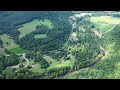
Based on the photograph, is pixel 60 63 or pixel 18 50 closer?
pixel 18 50

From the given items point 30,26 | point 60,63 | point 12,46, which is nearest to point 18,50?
point 12,46

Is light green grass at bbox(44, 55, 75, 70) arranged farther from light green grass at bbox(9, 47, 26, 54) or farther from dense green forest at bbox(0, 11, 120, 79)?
light green grass at bbox(9, 47, 26, 54)

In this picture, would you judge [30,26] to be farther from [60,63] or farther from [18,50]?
[60,63]

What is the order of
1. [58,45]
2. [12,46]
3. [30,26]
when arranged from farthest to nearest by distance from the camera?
[30,26] < [58,45] < [12,46]

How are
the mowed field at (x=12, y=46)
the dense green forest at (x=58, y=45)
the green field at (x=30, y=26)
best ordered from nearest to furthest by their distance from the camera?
the dense green forest at (x=58, y=45)
the mowed field at (x=12, y=46)
the green field at (x=30, y=26)

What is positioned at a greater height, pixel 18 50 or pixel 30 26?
pixel 30 26

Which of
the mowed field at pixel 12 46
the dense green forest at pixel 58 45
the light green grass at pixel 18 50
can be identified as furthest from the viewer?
the light green grass at pixel 18 50

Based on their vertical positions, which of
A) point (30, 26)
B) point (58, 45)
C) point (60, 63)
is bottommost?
point (60, 63)

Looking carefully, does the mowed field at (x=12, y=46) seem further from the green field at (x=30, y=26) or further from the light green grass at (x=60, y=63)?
the light green grass at (x=60, y=63)

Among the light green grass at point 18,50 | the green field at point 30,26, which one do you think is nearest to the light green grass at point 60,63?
the light green grass at point 18,50
